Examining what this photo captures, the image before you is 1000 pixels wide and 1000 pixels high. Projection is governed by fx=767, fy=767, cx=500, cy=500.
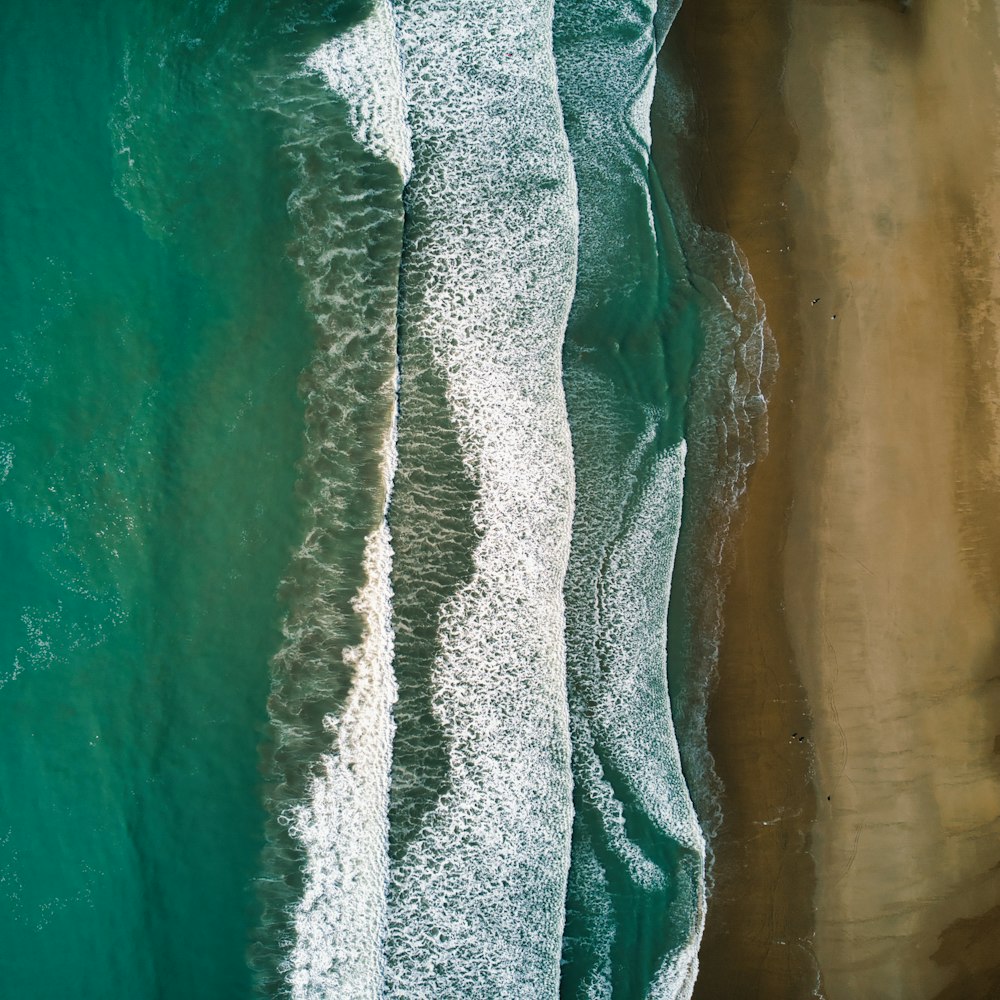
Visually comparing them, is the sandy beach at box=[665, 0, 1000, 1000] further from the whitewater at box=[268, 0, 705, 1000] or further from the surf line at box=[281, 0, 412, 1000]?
the surf line at box=[281, 0, 412, 1000]

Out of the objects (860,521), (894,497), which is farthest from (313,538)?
(894,497)

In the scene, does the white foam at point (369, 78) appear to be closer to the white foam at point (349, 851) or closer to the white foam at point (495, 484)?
the white foam at point (495, 484)

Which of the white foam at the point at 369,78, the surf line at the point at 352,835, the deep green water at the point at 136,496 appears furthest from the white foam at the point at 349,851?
the white foam at the point at 369,78

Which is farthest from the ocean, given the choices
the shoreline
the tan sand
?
the tan sand

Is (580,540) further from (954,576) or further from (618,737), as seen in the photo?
(954,576)

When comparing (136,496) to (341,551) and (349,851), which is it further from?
(349,851)
